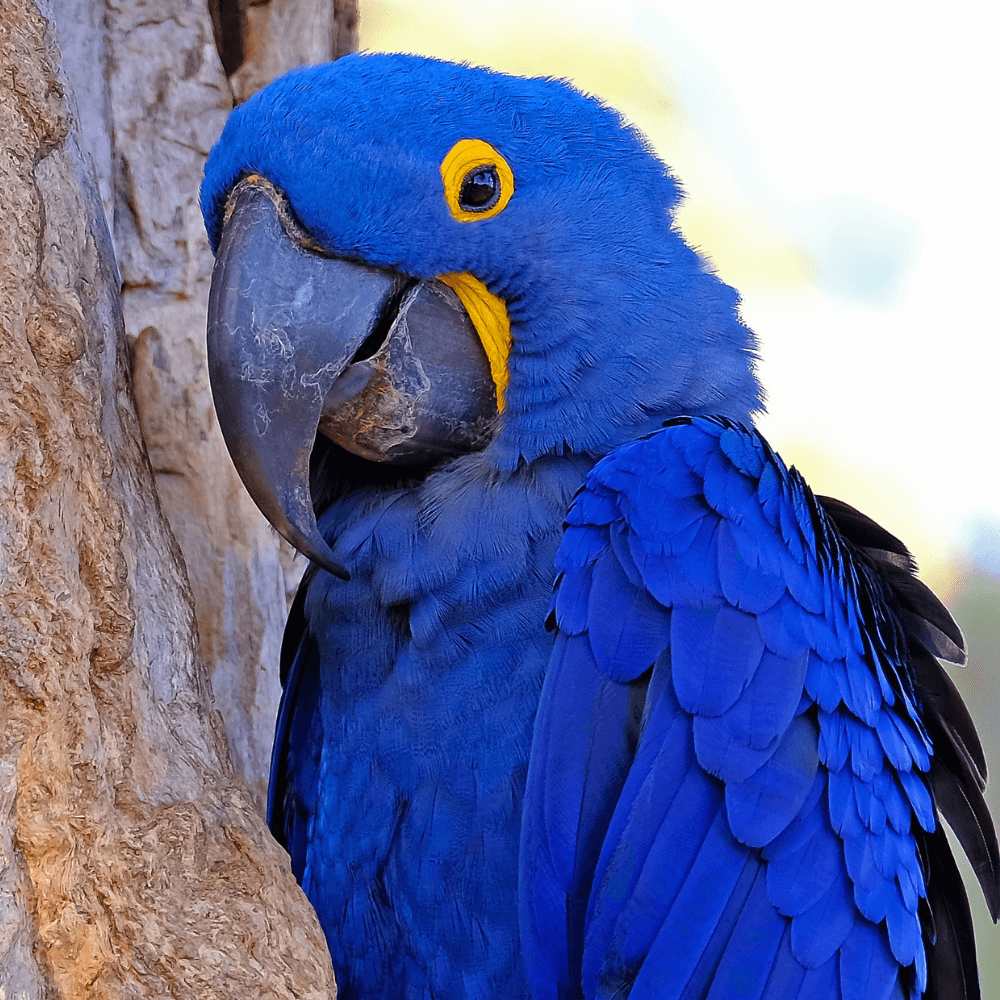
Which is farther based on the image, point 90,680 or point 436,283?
point 436,283

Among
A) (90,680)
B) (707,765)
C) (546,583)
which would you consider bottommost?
(90,680)

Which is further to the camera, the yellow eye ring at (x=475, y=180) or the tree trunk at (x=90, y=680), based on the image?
the yellow eye ring at (x=475, y=180)

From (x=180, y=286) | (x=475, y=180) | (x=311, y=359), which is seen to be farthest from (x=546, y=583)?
(x=180, y=286)

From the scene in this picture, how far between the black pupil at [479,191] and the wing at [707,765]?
34 centimetres

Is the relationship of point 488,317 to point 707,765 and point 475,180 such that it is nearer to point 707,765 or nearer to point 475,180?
point 475,180

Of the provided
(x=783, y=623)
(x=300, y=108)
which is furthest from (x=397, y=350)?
(x=783, y=623)

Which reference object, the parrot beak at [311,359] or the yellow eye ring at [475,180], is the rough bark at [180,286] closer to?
the parrot beak at [311,359]

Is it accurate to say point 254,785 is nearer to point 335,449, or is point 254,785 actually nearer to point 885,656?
point 335,449

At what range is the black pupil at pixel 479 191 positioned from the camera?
1247 mm

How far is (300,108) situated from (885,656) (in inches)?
38.7

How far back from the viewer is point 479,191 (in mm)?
1254

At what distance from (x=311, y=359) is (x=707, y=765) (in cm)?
62

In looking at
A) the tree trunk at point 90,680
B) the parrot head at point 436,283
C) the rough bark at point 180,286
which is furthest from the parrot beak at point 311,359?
the rough bark at point 180,286

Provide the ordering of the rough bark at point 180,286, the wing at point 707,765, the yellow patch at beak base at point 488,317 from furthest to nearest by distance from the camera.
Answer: the rough bark at point 180,286
the yellow patch at beak base at point 488,317
the wing at point 707,765
